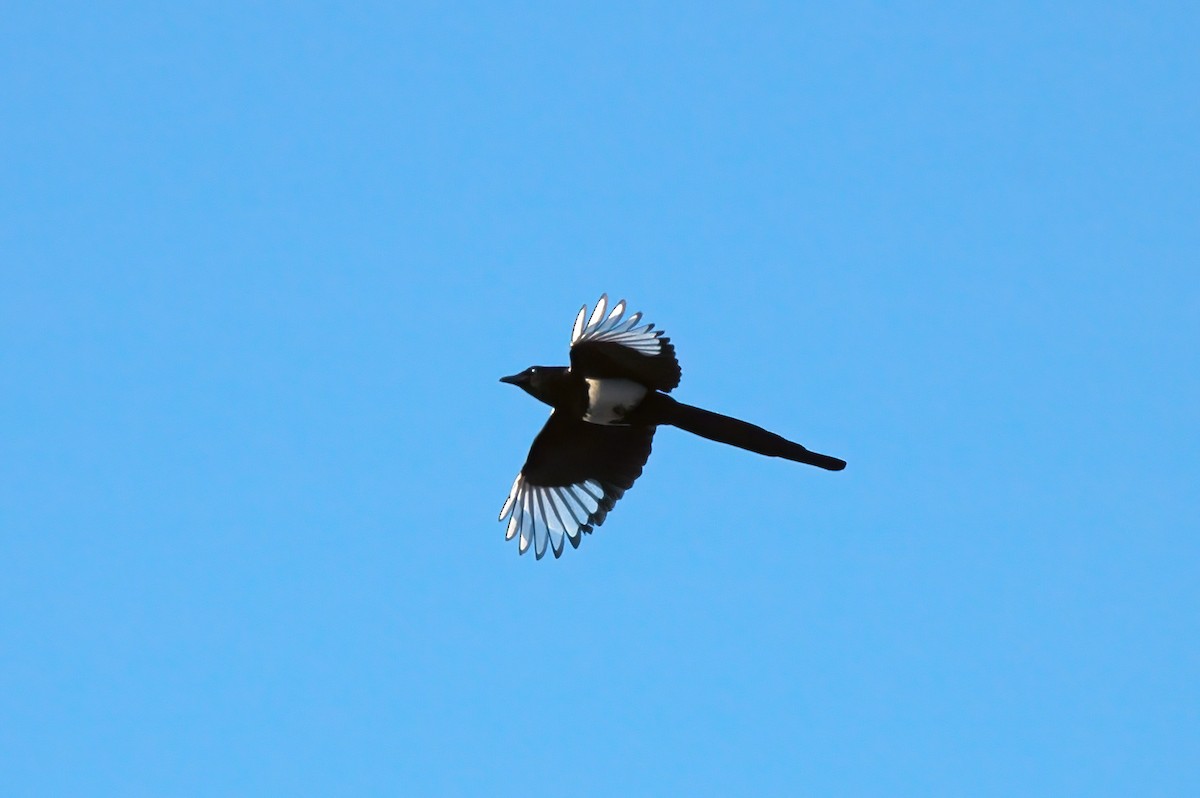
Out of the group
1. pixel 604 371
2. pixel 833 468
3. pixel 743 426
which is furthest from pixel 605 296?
pixel 833 468

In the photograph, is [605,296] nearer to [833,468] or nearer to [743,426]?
[743,426]

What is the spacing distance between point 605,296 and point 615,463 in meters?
1.36

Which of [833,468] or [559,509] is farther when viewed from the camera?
[559,509]

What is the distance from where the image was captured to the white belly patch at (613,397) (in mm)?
8438

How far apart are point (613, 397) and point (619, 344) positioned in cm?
46

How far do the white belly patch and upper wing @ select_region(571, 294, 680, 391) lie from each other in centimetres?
14

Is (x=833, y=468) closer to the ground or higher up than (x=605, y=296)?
closer to the ground

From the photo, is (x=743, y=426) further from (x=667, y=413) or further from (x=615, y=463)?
(x=615, y=463)

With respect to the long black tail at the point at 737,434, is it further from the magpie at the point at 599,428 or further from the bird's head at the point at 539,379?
the bird's head at the point at 539,379

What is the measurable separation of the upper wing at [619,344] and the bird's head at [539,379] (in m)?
0.30

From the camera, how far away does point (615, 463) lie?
358 inches

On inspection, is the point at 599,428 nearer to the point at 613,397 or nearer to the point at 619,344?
the point at 613,397

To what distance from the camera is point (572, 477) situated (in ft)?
30.0

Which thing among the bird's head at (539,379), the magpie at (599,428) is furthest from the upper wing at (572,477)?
the bird's head at (539,379)
